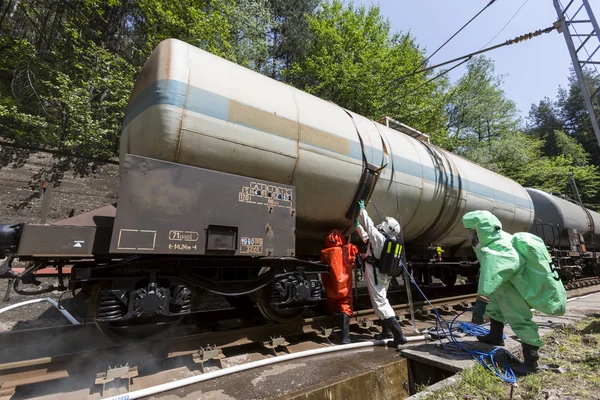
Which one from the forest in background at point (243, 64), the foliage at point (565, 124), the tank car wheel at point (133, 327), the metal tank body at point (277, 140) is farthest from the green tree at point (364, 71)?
the foliage at point (565, 124)

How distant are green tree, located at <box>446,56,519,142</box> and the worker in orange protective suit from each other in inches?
766

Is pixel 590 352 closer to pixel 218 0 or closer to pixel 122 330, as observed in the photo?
pixel 122 330

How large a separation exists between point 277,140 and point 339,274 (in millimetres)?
1939

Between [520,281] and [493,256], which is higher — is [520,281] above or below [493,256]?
below

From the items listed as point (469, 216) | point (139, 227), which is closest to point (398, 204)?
point (469, 216)

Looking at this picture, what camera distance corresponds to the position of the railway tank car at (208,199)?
2590 millimetres

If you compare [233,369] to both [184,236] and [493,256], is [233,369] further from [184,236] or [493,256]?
[493,256]

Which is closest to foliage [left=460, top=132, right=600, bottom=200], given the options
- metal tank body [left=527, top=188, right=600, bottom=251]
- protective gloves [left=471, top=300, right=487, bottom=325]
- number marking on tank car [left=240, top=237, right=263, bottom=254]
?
metal tank body [left=527, top=188, right=600, bottom=251]

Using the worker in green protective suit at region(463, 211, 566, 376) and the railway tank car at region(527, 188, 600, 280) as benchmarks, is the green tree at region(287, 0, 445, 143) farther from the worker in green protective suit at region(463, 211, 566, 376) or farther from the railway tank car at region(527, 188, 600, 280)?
the worker in green protective suit at region(463, 211, 566, 376)

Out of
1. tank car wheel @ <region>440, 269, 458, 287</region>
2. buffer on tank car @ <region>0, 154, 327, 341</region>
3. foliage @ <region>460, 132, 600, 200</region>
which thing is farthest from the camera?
foliage @ <region>460, 132, 600, 200</region>

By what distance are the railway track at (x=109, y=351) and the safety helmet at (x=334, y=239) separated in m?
1.10

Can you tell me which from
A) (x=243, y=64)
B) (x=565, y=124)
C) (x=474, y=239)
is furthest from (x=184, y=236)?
(x=565, y=124)

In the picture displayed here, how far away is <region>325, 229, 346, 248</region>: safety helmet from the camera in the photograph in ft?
13.5

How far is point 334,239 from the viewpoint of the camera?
13.6ft
